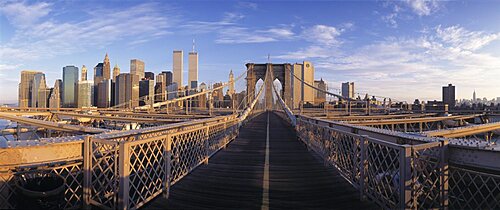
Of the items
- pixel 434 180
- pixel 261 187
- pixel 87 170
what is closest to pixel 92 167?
pixel 87 170

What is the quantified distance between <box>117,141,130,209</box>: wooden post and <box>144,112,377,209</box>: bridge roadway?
Result: 2.57ft

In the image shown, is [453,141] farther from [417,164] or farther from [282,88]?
[282,88]

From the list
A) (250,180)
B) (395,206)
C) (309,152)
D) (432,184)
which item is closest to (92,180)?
(250,180)

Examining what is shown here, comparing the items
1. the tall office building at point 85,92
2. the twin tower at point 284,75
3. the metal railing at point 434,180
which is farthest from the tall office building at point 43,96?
the metal railing at point 434,180

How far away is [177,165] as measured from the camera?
642 centimetres

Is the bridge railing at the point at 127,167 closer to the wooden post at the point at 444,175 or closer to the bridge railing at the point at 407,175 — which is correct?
the bridge railing at the point at 407,175

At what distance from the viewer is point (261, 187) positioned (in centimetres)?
613

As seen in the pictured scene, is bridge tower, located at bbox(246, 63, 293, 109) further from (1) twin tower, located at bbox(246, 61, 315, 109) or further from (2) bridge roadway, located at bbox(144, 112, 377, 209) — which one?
(2) bridge roadway, located at bbox(144, 112, 377, 209)

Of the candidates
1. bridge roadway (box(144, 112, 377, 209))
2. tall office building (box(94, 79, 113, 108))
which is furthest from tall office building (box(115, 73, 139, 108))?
bridge roadway (box(144, 112, 377, 209))

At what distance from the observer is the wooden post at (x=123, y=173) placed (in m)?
4.16

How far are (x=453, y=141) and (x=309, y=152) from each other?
22.2 feet

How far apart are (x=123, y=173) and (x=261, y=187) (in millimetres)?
3100

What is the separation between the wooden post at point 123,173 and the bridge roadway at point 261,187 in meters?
0.78

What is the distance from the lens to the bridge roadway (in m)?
5.12
